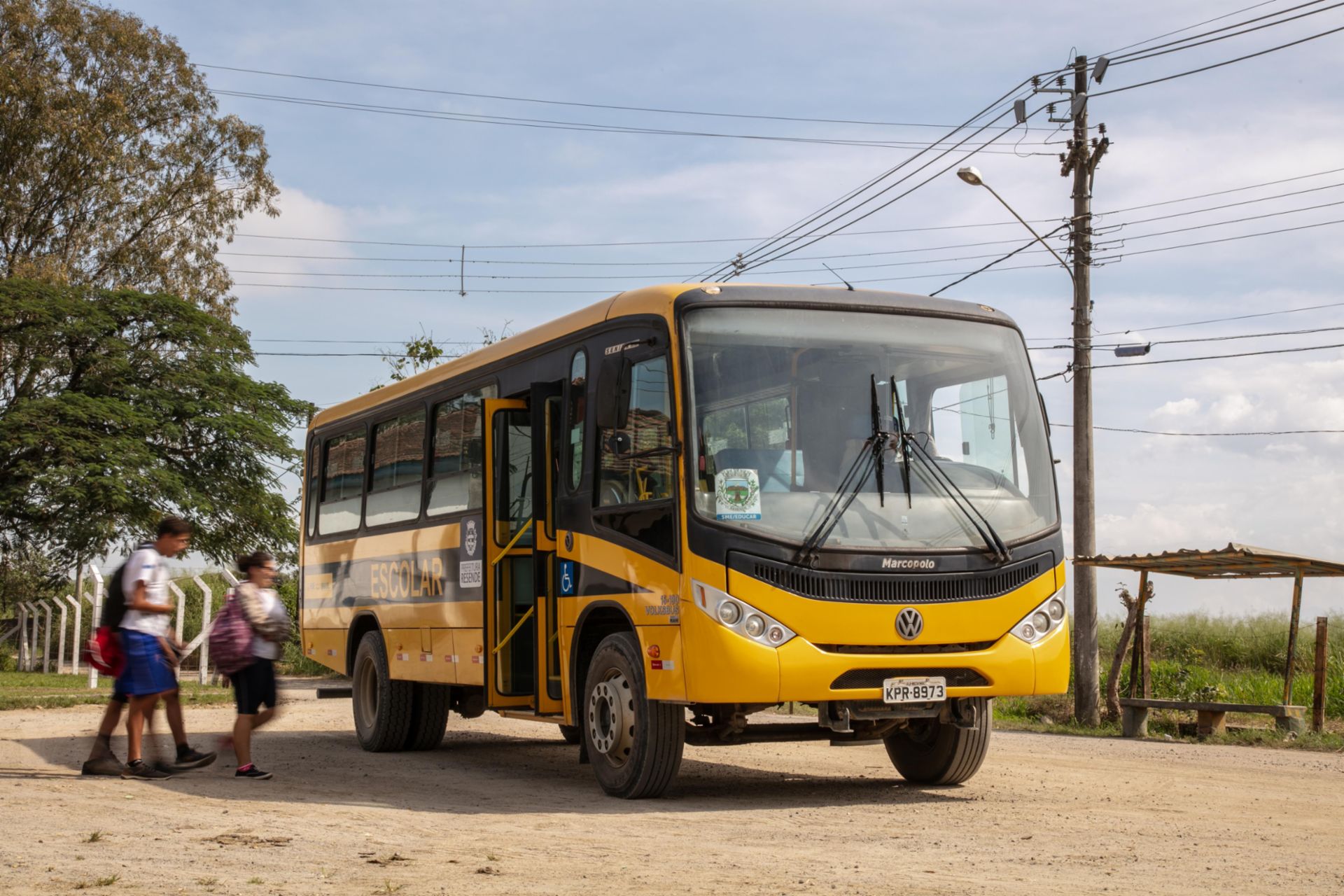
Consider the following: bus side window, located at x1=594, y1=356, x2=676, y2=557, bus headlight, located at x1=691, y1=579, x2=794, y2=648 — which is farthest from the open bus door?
bus headlight, located at x1=691, y1=579, x2=794, y2=648

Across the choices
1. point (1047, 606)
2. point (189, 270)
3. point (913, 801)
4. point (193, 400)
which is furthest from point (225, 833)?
point (189, 270)

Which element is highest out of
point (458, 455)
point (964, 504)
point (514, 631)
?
point (458, 455)

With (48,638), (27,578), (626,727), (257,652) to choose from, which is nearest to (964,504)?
(626,727)

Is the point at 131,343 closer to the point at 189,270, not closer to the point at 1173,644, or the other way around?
the point at 189,270

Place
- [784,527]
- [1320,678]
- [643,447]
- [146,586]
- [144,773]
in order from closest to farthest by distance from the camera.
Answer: [784,527], [643,447], [146,586], [144,773], [1320,678]

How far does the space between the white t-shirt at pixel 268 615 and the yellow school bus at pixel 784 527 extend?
1.66 metres

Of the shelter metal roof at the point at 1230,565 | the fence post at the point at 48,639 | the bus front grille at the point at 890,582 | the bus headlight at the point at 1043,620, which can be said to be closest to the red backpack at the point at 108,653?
the bus front grille at the point at 890,582

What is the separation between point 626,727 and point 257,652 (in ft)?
10.2

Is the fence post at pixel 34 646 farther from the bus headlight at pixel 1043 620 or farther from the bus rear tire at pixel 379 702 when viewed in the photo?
the bus headlight at pixel 1043 620

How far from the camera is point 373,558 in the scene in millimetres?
15336

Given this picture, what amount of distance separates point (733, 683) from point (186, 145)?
122 ft

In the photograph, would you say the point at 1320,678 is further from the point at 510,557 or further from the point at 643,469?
the point at 643,469

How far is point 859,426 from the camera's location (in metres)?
10.2

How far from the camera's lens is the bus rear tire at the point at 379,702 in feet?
49.3
